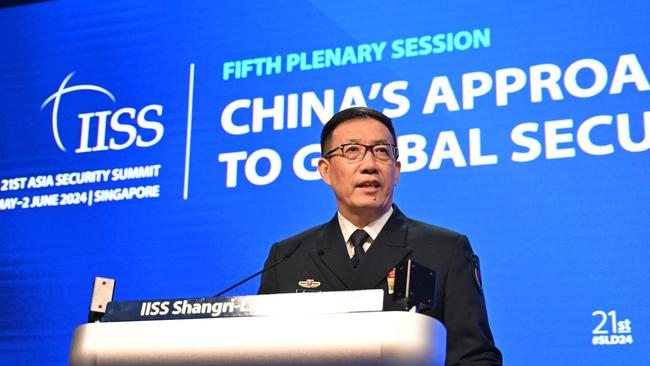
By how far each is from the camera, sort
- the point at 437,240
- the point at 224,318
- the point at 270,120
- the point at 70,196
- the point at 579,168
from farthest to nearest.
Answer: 1. the point at 70,196
2. the point at 270,120
3. the point at 579,168
4. the point at 437,240
5. the point at 224,318

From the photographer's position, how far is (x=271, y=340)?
1470 mm

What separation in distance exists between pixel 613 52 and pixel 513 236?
31.5 inches

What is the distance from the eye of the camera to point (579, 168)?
3295mm

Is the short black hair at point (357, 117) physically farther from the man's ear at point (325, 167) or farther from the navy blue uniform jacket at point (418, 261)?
the navy blue uniform jacket at point (418, 261)

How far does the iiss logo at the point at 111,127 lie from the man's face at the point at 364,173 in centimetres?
196

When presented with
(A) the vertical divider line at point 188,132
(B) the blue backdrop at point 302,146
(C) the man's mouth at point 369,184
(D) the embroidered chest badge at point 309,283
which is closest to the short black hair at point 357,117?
(C) the man's mouth at point 369,184

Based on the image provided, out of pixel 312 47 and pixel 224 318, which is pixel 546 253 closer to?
pixel 312 47

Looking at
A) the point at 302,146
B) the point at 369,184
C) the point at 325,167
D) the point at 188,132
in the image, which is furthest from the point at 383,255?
the point at 188,132

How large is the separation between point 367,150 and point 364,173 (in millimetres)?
59

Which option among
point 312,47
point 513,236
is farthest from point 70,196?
point 513,236

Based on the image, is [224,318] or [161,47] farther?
[161,47]

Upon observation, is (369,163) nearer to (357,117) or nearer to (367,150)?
(367,150)

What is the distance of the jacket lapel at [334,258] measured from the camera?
7.11 ft

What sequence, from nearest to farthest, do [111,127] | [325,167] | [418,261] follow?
1. [418,261]
2. [325,167]
3. [111,127]
